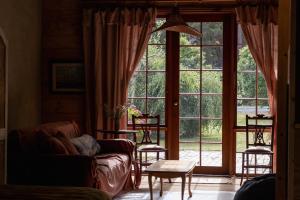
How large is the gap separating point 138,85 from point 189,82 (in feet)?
2.49

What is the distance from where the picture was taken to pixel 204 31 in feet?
24.2

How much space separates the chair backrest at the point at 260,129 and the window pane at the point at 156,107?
1.27m

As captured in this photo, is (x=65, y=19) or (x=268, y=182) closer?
(x=268, y=182)

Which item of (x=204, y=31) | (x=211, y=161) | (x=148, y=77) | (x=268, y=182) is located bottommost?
(x=211, y=161)

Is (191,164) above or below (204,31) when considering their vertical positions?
below

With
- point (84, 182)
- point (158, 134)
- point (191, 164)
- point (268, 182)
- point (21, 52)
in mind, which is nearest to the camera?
point (268, 182)

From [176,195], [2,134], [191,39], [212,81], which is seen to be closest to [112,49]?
[191,39]

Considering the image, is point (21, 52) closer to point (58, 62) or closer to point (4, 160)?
point (58, 62)

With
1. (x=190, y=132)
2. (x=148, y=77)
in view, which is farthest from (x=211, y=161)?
(x=148, y=77)

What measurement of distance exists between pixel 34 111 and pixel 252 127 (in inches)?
123

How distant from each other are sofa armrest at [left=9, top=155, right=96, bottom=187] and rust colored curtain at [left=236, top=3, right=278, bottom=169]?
128 inches

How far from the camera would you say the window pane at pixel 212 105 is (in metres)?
7.35

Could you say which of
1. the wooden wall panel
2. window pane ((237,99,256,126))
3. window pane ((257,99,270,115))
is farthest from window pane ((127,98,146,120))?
window pane ((257,99,270,115))

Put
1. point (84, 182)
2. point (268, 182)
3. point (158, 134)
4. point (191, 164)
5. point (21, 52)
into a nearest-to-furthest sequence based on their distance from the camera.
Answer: point (268, 182), point (84, 182), point (191, 164), point (21, 52), point (158, 134)
